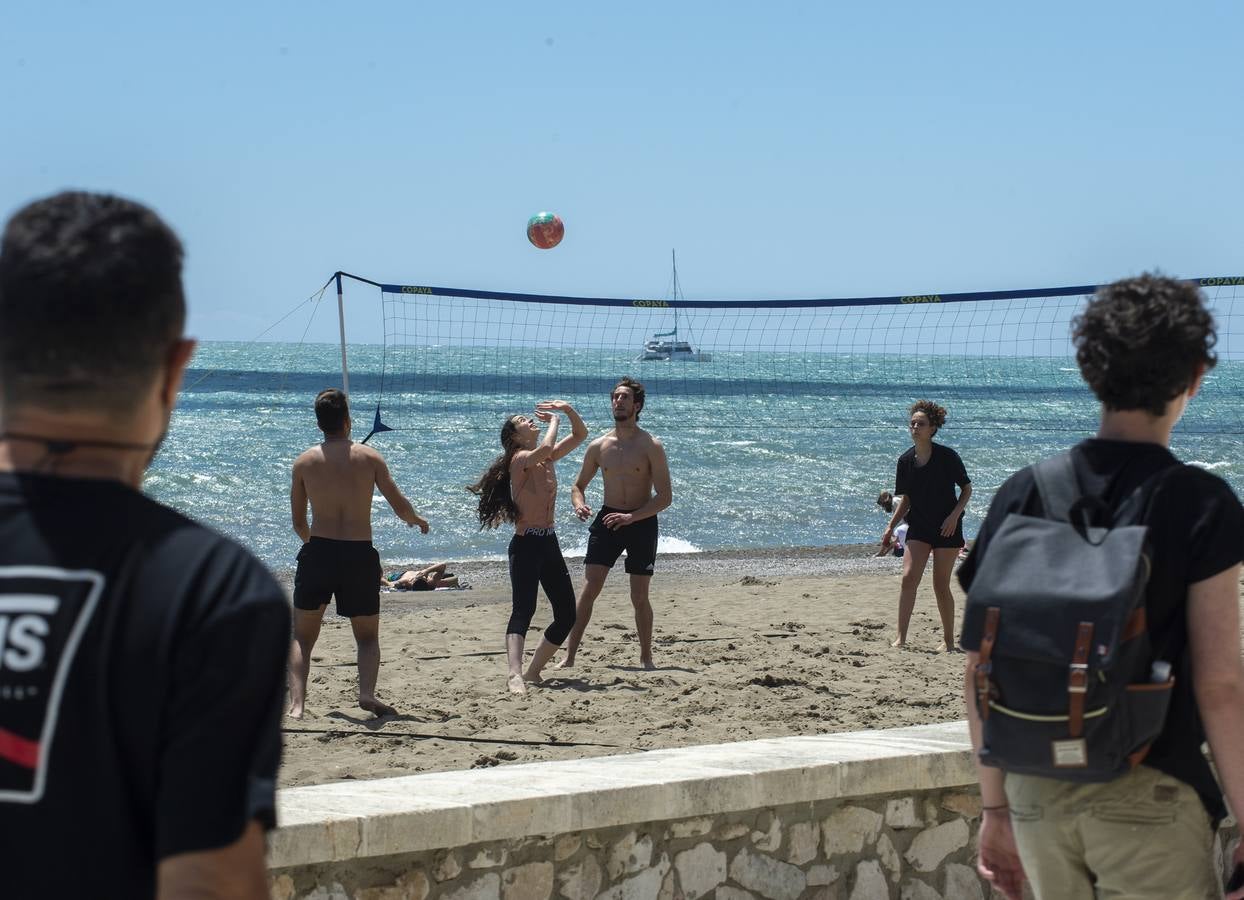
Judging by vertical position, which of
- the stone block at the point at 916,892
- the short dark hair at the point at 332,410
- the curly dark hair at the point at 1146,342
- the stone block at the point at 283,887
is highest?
the curly dark hair at the point at 1146,342

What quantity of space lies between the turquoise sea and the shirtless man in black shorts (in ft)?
14.4

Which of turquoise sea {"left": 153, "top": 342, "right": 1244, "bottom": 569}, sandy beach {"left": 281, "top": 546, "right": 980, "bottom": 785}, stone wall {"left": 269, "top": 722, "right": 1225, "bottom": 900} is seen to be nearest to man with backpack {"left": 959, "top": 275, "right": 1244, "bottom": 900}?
stone wall {"left": 269, "top": 722, "right": 1225, "bottom": 900}

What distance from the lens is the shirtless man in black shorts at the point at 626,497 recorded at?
7.47 metres

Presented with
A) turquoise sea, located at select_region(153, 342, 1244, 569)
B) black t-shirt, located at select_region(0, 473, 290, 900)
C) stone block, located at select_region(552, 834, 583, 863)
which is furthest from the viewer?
turquoise sea, located at select_region(153, 342, 1244, 569)

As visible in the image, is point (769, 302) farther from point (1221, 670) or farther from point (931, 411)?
point (1221, 670)

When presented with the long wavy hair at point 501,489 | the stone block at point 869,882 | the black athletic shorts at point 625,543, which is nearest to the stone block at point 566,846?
the stone block at point 869,882

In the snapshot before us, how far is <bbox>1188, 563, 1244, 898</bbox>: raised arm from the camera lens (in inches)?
79.0

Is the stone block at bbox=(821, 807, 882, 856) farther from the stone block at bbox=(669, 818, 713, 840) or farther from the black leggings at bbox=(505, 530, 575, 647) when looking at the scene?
the black leggings at bbox=(505, 530, 575, 647)

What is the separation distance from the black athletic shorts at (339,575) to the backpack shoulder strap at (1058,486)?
15.0 ft

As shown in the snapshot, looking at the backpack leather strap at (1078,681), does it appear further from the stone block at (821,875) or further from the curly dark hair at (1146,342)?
the stone block at (821,875)

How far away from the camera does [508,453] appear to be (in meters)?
7.26

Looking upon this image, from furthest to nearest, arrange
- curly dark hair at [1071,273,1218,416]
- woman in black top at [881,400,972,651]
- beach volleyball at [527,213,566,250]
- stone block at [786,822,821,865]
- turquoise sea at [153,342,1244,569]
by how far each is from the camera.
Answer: turquoise sea at [153,342,1244,569]
beach volleyball at [527,213,566,250]
woman in black top at [881,400,972,651]
stone block at [786,822,821,865]
curly dark hair at [1071,273,1218,416]

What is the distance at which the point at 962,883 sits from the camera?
3.48 metres

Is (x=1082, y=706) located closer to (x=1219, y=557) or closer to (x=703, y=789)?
(x=1219, y=557)
